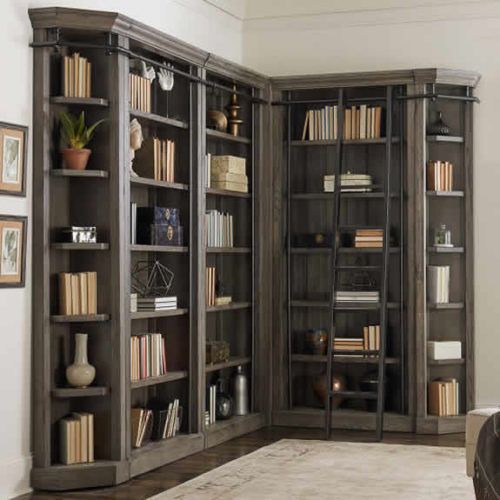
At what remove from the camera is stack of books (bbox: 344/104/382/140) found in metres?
8.24

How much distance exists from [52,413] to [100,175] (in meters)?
1.38

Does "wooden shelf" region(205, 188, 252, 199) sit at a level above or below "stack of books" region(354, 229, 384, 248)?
above

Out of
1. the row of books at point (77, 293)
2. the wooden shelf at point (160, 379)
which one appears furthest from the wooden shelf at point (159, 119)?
the wooden shelf at point (160, 379)

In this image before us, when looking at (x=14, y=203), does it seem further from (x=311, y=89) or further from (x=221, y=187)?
(x=311, y=89)

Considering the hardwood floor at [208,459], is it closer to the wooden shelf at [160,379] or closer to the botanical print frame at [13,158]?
the wooden shelf at [160,379]

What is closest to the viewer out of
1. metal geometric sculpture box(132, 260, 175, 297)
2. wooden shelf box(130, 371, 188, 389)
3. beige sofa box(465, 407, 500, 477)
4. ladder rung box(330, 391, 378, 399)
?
beige sofa box(465, 407, 500, 477)

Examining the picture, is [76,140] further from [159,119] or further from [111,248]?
[159,119]

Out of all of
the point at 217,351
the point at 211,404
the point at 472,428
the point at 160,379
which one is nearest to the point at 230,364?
the point at 217,351

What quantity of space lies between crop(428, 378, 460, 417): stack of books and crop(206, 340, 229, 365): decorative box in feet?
5.10

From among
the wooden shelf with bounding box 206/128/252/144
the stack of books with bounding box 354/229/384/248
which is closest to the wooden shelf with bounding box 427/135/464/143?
the stack of books with bounding box 354/229/384/248

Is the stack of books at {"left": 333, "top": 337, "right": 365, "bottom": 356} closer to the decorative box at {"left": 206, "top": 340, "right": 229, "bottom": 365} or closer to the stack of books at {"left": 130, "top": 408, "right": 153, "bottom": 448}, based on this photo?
the decorative box at {"left": 206, "top": 340, "right": 229, "bottom": 365}

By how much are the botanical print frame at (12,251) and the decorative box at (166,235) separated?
39.7 inches

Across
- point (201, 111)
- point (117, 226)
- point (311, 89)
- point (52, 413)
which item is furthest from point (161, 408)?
point (311, 89)

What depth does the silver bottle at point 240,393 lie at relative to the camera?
8.16m
